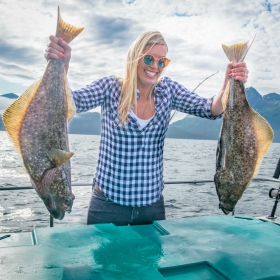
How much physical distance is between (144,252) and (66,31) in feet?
5.79

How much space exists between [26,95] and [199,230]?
2130 mm

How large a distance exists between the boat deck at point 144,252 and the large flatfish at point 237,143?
473 mm

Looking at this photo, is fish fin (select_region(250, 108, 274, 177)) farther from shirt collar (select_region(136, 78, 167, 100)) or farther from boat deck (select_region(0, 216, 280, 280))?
shirt collar (select_region(136, 78, 167, 100))

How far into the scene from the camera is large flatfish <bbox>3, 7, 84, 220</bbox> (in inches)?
81.7

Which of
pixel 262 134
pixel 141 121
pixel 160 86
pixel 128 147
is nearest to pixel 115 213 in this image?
pixel 128 147

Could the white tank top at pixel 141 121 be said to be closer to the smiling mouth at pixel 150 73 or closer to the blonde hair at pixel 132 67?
the blonde hair at pixel 132 67

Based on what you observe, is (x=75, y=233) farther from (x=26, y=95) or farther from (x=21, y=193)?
(x=21, y=193)

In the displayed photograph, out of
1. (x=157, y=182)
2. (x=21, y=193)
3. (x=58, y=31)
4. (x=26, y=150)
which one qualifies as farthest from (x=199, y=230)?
(x=21, y=193)

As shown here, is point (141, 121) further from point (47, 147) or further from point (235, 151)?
point (47, 147)

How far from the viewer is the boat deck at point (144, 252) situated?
242 cm

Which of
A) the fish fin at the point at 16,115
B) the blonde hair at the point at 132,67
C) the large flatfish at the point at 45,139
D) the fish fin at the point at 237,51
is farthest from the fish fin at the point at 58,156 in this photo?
the fish fin at the point at 237,51

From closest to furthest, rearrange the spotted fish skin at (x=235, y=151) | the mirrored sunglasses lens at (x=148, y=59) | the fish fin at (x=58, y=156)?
1. the fish fin at (x=58, y=156)
2. the spotted fish skin at (x=235, y=151)
3. the mirrored sunglasses lens at (x=148, y=59)

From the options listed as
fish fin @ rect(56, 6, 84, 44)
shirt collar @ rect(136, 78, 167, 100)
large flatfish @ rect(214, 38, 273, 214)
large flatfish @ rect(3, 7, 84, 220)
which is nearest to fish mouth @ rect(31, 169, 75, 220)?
large flatfish @ rect(3, 7, 84, 220)

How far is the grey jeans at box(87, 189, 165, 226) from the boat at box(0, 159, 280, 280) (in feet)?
0.49
